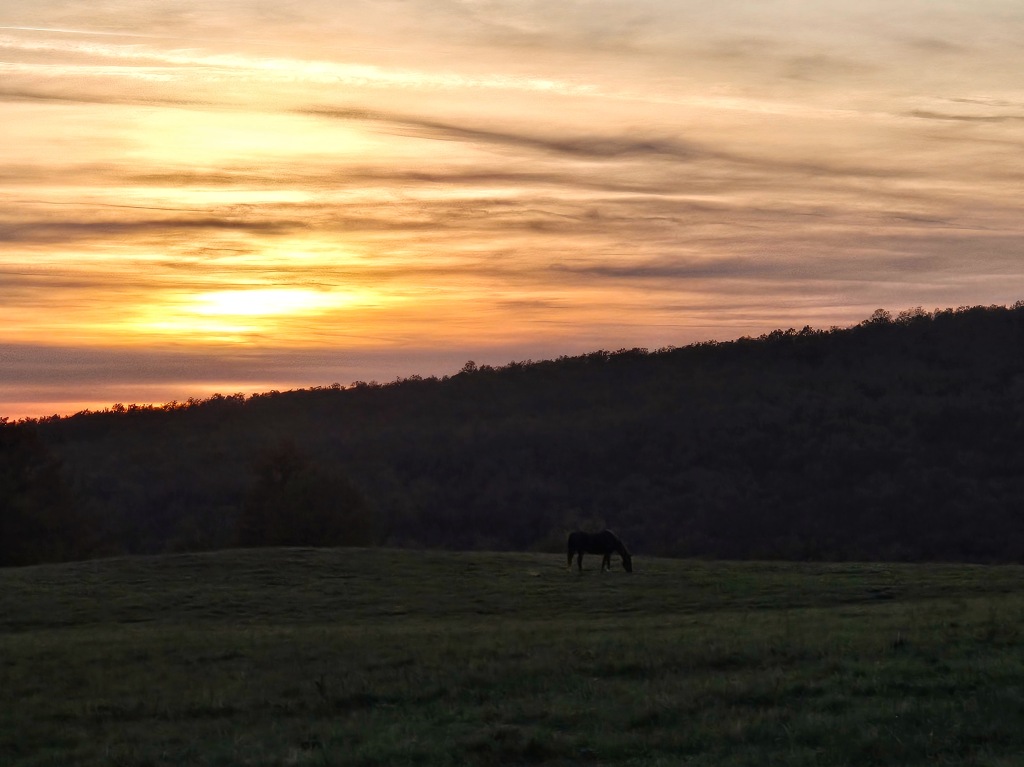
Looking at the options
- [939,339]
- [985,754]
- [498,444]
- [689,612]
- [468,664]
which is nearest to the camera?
[985,754]

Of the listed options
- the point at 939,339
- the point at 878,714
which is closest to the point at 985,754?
the point at 878,714

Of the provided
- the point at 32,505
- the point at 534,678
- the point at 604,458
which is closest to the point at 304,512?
the point at 32,505

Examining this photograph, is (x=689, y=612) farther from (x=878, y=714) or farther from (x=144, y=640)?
(x=878, y=714)

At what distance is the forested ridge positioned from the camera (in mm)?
65625

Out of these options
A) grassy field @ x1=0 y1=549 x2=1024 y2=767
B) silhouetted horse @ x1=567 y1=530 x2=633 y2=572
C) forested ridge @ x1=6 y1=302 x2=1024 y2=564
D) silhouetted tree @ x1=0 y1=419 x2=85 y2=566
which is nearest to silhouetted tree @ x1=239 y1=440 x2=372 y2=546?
forested ridge @ x1=6 y1=302 x2=1024 y2=564

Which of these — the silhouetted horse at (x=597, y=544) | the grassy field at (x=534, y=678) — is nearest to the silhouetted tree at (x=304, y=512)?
the silhouetted horse at (x=597, y=544)

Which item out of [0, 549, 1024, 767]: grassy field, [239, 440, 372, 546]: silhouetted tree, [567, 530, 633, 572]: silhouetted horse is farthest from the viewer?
[239, 440, 372, 546]: silhouetted tree

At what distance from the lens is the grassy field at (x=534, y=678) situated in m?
11.9

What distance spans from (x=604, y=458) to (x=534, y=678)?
95846mm

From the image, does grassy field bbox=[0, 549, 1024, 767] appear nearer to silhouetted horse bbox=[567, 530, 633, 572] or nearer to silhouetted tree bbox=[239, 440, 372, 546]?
silhouetted horse bbox=[567, 530, 633, 572]

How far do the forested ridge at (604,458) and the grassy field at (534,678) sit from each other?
34.6 m

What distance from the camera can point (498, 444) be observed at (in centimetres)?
11712

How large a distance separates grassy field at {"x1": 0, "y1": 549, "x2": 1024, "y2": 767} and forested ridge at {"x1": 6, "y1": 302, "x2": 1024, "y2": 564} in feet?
114

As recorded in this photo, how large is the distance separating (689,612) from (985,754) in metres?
17.5
